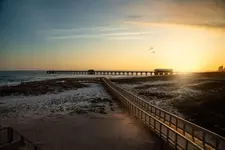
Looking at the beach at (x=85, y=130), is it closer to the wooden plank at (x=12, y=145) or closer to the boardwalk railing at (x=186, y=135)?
the boardwalk railing at (x=186, y=135)

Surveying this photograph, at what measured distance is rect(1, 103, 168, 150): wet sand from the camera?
1106 centimetres

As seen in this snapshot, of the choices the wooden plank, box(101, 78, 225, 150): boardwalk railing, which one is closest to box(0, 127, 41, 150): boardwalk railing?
the wooden plank

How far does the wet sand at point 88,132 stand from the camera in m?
11.1

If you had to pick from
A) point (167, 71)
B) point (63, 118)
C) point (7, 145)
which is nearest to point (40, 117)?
point (63, 118)

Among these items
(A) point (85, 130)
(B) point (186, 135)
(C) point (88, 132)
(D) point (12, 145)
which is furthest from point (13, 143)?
(B) point (186, 135)

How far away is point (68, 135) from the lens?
510 inches

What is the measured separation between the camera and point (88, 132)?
13.6 metres

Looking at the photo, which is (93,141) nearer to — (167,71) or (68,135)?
(68,135)

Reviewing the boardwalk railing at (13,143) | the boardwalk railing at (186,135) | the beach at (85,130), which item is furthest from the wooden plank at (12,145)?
the boardwalk railing at (186,135)

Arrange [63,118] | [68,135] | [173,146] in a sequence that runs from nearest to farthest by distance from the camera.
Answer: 1. [173,146]
2. [68,135]
3. [63,118]

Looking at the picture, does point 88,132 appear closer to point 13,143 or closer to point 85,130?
point 85,130

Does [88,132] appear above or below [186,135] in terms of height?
below

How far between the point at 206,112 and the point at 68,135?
1207 centimetres

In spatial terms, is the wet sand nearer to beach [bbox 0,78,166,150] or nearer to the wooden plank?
beach [bbox 0,78,166,150]
